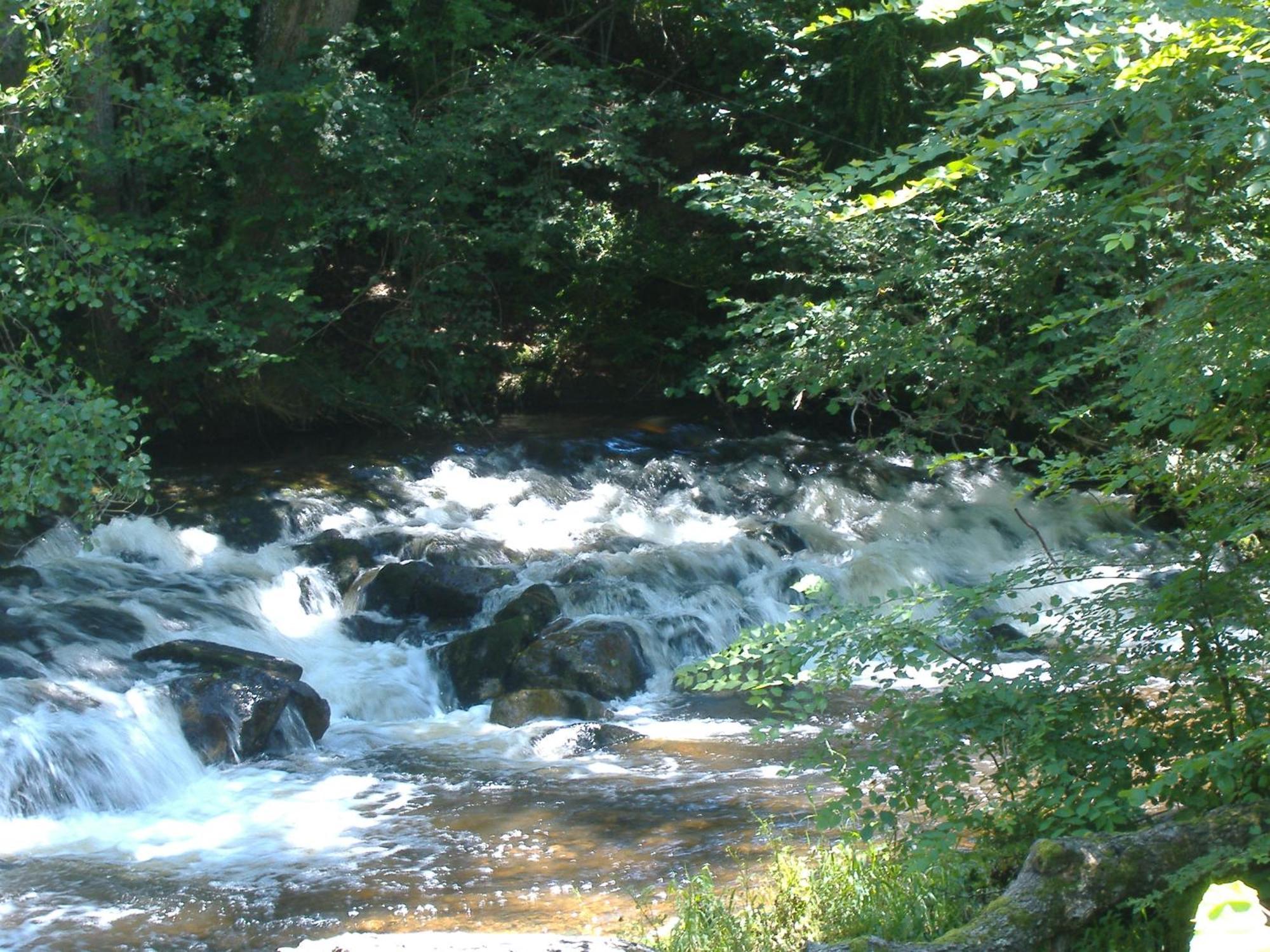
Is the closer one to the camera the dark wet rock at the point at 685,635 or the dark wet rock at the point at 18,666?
the dark wet rock at the point at 18,666

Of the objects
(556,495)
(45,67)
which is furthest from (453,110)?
(45,67)

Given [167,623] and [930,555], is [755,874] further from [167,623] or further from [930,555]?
[930,555]

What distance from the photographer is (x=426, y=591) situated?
10070 millimetres

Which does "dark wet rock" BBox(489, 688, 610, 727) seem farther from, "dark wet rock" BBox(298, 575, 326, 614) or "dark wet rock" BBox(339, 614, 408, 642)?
"dark wet rock" BBox(298, 575, 326, 614)

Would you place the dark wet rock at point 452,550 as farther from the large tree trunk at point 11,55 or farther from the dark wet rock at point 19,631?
the large tree trunk at point 11,55

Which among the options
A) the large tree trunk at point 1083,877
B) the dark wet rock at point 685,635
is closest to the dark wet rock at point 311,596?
the dark wet rock at point 685,635

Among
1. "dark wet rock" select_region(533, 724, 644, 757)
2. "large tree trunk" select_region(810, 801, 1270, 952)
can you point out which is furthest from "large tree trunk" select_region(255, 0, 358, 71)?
"large tree trunk" select_region(810, 801, 1270, 952)

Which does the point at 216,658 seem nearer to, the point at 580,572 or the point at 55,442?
the point at 55,442

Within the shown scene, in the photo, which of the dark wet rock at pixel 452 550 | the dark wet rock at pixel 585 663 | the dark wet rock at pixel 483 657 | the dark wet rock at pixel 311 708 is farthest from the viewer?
the dark wet rock at pixel 452 550

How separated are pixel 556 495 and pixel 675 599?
9.01ft

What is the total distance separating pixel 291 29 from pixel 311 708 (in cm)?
705

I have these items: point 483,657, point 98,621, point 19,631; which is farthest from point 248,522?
point 483,657

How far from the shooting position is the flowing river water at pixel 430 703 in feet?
18.9

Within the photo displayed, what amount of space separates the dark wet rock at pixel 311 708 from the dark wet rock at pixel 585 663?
132cm
